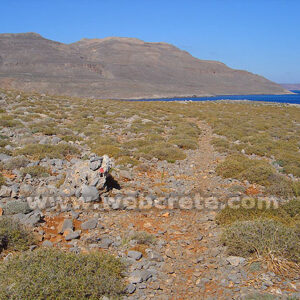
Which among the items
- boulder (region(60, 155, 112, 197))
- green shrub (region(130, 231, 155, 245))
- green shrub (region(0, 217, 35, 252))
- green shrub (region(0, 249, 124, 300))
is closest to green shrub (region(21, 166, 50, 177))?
boulder (region(60, 155, 112, 197))

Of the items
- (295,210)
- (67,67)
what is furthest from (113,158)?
(67,67)

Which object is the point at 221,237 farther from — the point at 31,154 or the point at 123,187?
the point at 31,154

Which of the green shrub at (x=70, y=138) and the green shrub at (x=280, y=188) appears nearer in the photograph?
the green shrub at (x=280, y=188)

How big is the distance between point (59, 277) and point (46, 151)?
7.94m

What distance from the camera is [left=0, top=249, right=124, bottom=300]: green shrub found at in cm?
365

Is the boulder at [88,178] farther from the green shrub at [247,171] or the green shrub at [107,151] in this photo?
the green shrub at [247,171]

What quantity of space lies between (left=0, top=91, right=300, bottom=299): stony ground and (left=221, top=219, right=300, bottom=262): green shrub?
0.85 ft

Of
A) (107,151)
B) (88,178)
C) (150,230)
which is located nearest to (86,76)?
(107,151)

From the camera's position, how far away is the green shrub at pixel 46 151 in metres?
10.5

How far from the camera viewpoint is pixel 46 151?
36.1ft

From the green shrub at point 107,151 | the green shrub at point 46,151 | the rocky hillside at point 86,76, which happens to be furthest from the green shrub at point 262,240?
the rocky hillside at point 86,76

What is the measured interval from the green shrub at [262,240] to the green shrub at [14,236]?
3974 mm

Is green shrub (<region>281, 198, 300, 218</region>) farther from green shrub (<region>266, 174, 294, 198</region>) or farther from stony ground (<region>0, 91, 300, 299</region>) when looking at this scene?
stony ground (<region>0, 91, 300, 299</region>)

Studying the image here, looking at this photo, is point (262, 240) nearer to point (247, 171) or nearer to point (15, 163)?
point (247, 171)
